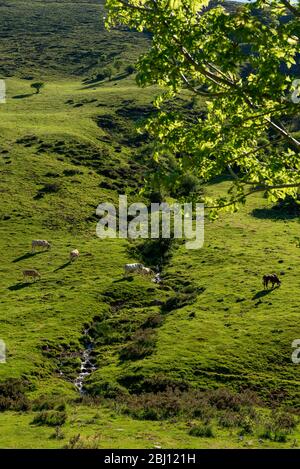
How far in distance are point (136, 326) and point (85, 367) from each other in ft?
23.3

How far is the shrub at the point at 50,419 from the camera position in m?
27.5

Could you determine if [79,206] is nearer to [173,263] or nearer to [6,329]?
[173,263]

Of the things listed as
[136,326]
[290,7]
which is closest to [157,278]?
[136,326]

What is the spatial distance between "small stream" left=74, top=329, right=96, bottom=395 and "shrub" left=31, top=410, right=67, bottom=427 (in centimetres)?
848

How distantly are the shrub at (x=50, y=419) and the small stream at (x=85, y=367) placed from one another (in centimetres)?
848

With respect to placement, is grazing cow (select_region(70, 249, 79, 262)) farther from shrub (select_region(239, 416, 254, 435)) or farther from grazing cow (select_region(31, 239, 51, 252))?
shrub (select_region(239, 416, 254, 435))

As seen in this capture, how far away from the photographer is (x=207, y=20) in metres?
16.8

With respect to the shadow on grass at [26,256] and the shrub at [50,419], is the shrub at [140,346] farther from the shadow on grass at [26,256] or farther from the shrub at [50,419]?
the shadow on grass at [26,256]

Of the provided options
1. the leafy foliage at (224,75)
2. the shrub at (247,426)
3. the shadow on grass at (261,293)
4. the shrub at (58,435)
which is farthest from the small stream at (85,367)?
the leafy foliage at (224,75)

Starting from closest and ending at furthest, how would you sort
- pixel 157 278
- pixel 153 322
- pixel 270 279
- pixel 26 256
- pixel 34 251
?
pixel 153 322, pixel 270 279, pixel 157 278, pixel 26 256, pixel 34 251

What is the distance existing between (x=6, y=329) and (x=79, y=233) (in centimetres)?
2876

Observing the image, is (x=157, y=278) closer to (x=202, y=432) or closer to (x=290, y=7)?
(x=202, y=432)

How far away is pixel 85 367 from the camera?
1628 inches

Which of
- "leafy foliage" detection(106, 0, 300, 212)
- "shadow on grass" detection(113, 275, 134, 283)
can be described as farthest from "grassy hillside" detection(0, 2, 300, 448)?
"leafy foliage" detection(106, 0, 300, 212)
